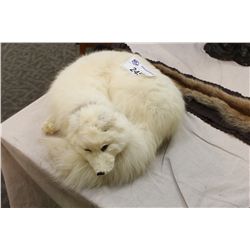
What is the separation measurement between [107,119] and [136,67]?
1.00 ft

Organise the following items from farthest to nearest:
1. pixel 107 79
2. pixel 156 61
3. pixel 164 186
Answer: pixel 156 61
pixel 107 79
pixel 164 186

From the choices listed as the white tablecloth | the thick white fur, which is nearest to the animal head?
the thick white fur

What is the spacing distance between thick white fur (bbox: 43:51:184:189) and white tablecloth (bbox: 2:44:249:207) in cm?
4

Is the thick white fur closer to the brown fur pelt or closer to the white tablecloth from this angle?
the white tablecloth

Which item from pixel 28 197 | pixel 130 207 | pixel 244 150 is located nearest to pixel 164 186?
pixel 130 207

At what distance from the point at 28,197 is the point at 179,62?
0.88 m

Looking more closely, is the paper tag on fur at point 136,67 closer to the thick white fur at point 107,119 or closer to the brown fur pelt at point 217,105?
the thick white fur at point 107,119

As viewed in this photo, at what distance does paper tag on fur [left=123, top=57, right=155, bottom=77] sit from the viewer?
116 centimetres

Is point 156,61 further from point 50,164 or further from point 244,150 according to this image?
point 50,164

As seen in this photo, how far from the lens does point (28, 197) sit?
4.12 feet

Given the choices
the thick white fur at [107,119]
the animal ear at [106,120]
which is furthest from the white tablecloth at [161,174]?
the animal ear at [106,120]

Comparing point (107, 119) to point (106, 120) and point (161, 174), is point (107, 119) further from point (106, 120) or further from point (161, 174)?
point (161, 174)

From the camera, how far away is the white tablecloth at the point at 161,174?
101cm

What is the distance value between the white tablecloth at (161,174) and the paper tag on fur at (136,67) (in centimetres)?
24
